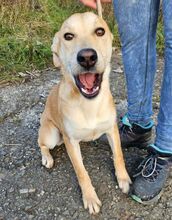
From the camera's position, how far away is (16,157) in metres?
3.50

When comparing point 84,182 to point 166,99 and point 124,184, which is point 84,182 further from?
point 166,99

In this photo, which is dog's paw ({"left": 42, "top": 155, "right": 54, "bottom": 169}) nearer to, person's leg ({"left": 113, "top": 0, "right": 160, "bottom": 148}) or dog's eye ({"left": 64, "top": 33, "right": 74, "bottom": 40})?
person's leg ({"left": 113, "top": 0, "right": 160, "bottom": 148})

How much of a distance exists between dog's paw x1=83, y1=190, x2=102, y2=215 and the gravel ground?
36 mm

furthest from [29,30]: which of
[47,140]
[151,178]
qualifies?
[151,178]

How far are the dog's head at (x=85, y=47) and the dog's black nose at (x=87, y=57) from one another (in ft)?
Result: 0.04

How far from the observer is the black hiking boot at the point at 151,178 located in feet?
9.59

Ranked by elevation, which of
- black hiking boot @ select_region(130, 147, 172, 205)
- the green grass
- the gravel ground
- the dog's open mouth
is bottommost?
the gravel ground

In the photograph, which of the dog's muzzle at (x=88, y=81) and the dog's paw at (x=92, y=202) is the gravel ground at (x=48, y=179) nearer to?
the dog's paw at (x=92, y=202)

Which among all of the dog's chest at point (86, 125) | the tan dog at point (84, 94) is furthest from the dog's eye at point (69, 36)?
the dog's chest at point (86, 125)

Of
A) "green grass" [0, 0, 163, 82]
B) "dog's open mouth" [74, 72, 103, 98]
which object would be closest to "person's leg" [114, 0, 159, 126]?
"dog's open mouth" [74, 72, 103, 98]

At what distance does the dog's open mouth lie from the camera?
2760mm

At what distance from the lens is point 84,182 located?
2992 millimetres

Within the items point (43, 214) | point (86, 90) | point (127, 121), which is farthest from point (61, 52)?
point (43, 214)

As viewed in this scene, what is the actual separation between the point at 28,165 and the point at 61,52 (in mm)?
968
